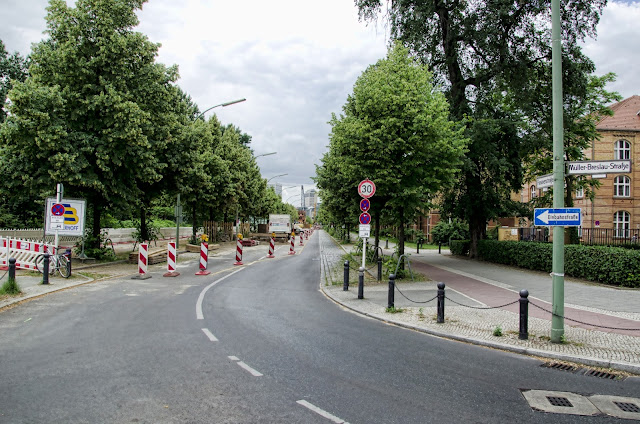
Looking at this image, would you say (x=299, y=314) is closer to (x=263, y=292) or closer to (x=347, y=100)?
(x=263, y=292)

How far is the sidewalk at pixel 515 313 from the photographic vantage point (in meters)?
6.73

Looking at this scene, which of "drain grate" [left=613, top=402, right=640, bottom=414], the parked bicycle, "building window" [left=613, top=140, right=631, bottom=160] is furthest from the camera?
"building window" [left=613, top=140, right=631, bottom=160]

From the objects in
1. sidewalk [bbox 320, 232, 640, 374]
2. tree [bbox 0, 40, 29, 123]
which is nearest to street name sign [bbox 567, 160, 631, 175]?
sidewalk [bbox 320, 232, 640, 374]

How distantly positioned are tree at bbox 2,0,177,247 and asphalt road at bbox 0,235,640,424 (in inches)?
335

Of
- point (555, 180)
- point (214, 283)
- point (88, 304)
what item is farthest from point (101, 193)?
point (555, 180)

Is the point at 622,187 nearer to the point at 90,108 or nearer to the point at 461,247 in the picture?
the point at 461,247

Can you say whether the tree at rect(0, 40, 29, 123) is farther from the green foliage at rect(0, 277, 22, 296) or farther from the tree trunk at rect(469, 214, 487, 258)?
the tree trunk at rect(469, 214, 487, 258)

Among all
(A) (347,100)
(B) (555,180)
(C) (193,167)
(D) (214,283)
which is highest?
(A) (347,100)

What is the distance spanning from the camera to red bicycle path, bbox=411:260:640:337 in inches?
324

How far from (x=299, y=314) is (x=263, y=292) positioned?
3.24m

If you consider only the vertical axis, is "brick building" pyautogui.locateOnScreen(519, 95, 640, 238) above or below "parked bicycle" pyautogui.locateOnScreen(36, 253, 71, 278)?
above

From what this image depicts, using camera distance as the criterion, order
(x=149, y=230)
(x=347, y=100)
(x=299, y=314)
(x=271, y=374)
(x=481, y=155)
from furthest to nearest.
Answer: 1. (x=149, y=230)
2. (x=481, y=155)
3. (x=347, y=100)
4. (x=299, y=314)
5. (x=271, y=374)

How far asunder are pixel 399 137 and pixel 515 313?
6.88 m

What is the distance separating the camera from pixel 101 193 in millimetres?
17531
